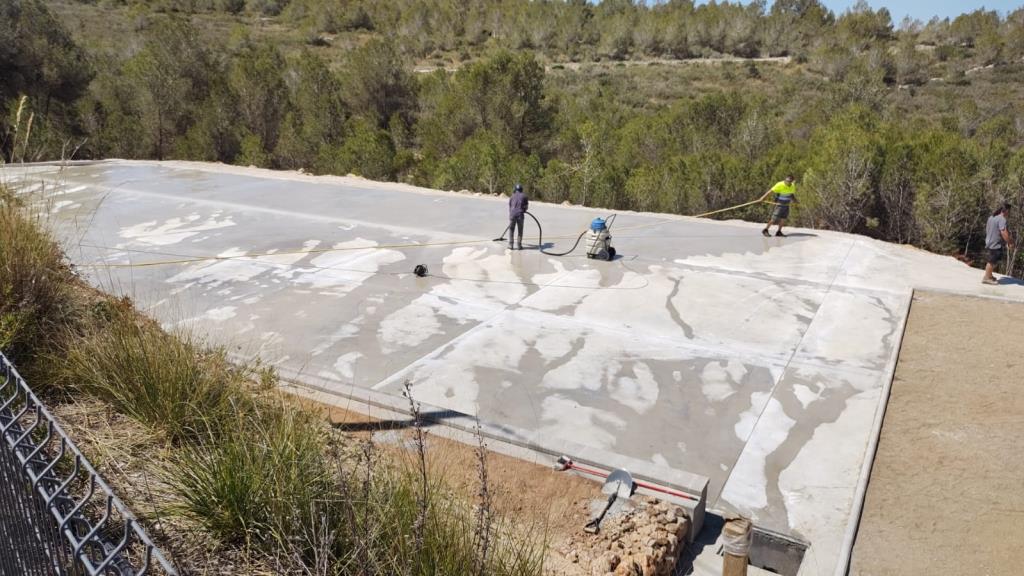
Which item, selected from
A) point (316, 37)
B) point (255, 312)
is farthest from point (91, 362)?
point (316, 37)

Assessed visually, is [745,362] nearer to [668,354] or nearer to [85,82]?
[668,354]

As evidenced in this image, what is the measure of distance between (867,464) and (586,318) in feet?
14.7

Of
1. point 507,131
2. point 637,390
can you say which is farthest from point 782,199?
point 507,131

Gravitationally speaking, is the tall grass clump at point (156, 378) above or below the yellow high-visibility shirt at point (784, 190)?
below

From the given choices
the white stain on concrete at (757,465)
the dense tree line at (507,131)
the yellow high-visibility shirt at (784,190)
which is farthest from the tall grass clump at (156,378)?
the yellow high-visibility shirt at (784,190)

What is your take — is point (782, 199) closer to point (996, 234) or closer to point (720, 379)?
point (996, 234)

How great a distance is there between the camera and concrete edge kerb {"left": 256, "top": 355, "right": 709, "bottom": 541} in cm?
584

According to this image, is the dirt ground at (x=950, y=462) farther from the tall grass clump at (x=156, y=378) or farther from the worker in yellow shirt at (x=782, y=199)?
the tall grass clump at (x=156, y=378)

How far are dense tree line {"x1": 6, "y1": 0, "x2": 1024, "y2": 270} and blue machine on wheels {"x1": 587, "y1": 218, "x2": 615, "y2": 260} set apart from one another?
680 cm

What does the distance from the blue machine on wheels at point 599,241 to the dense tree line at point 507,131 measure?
22.3 ft

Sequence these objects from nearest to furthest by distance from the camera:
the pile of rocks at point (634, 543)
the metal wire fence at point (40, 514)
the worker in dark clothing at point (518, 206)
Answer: the metal wire fence at point (40, 514) < the pile of rocks at point (634, 543) < the worker in dark clothing at point (518, 206)

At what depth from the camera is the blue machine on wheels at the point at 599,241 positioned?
1274 centimetres

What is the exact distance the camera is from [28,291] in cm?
648

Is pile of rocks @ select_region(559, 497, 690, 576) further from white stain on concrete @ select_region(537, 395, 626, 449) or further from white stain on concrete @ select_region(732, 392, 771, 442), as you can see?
white stain on concrete @ select_region(732, 392, 771, 442)
